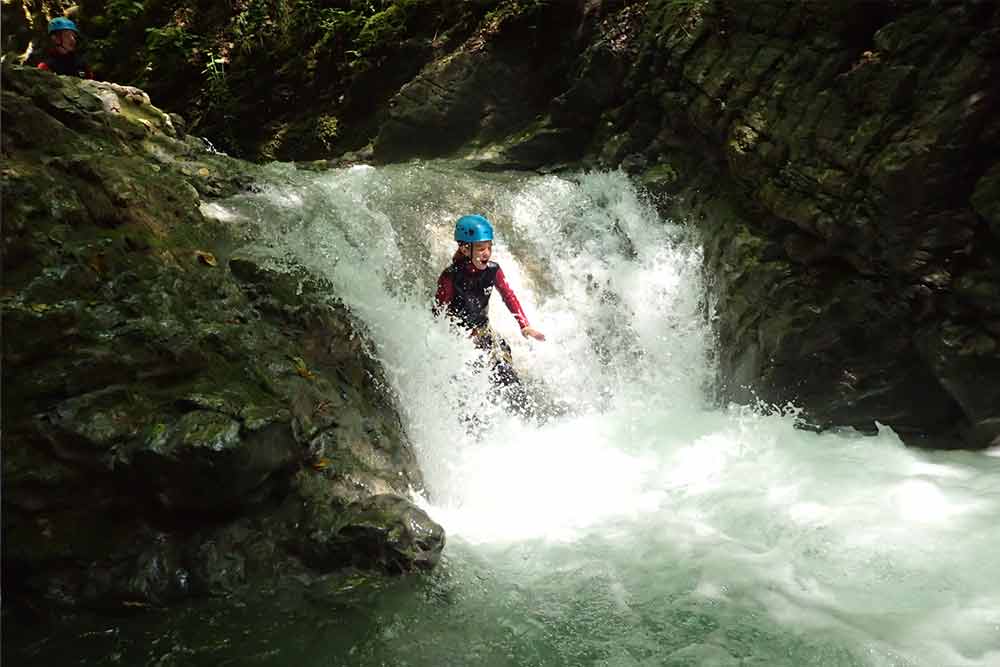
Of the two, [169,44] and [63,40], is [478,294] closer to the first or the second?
[63,40]

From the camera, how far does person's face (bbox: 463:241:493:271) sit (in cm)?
664

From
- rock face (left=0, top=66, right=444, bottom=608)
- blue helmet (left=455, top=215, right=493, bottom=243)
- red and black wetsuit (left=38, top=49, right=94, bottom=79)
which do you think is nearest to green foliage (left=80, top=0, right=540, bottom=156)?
red and black wetsuit (left=38, top=49, right=94, bottom=79)

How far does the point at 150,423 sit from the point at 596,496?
129 inches

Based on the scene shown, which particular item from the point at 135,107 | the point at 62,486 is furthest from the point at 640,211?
the point at 62,486

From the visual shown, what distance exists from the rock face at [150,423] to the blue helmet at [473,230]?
1.85 metres

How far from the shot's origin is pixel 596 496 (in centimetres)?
560

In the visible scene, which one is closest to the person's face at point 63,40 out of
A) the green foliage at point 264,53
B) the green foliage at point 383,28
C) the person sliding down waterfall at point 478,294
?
the green foliage at point 264,53

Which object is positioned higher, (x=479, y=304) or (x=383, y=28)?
(x=383, y=28)

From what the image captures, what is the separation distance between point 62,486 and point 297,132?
30.3 feet

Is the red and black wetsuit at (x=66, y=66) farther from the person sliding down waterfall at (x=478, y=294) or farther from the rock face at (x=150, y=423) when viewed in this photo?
the person sliding down waterfall at (x=478, y=294)

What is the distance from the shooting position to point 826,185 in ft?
20.7

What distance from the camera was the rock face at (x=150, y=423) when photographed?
3869mm

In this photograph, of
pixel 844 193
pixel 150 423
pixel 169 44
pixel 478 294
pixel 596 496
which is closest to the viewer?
pixel 150 423

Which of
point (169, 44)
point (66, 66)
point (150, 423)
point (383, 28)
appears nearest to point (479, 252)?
point (150, 423)
